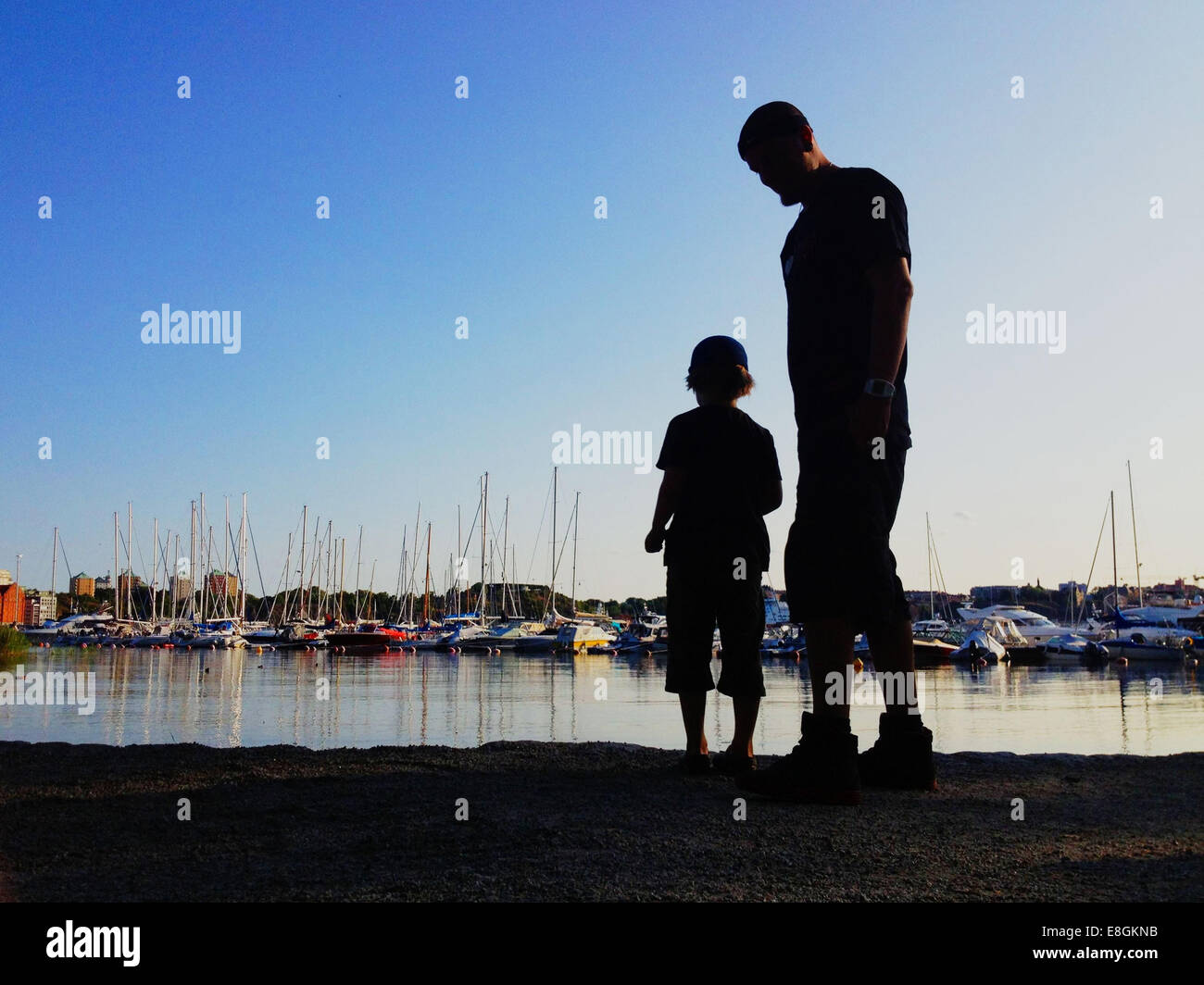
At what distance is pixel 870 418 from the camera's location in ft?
12.5

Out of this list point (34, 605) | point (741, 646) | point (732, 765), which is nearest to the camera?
point (732, 765)

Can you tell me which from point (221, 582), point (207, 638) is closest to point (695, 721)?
point (207, 638)

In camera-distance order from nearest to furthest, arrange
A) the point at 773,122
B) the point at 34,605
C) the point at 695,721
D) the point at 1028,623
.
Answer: the point at 773,122 < the point at 695,721 < the point at 1028,623 < the point at 34,605

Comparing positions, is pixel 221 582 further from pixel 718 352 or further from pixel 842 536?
pixel 842 536

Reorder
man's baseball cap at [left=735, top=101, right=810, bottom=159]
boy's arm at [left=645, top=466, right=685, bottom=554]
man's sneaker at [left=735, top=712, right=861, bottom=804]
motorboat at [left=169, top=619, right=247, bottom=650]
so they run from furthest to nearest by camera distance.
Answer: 1. motorboat at [left=169, top=619, right=247, bottom=650]
2. boy's arm at [left=645, top=466, right=685, bottom=554]
3. man's baseball cap at [left=735, top=101, right=810, bottom=159]
4. man's sneaker at [left=735, top=712, right=861, bottom=804]

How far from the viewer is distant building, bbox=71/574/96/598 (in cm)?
15914

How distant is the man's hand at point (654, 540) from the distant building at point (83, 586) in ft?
556

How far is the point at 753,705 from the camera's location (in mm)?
4781

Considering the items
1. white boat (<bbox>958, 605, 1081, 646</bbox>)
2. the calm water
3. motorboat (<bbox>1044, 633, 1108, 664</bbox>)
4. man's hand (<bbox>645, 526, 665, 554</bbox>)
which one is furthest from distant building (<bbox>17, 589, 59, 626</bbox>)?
man's hand (<bbox>645, 526, 665, 554</bbox>)

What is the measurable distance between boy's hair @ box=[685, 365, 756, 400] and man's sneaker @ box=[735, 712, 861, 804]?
2.02 meters

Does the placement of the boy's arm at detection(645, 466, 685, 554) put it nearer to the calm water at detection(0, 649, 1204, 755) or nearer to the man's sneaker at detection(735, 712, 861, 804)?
the man's sneaker at detection(735, 712, 861, 804)

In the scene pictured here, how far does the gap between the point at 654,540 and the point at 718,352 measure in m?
1.04
